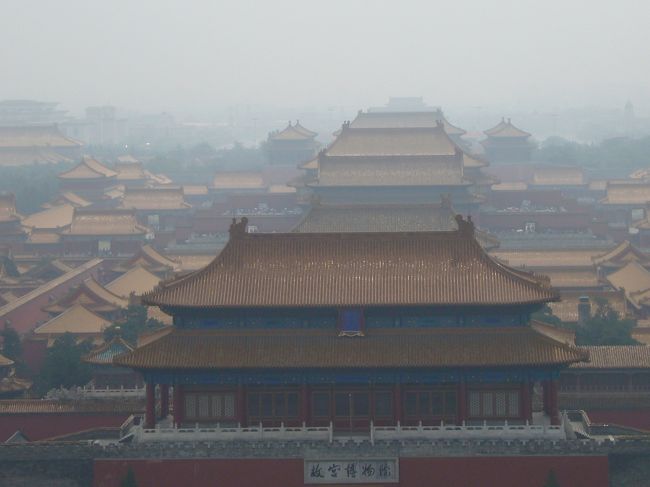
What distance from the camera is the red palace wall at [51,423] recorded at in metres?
29.6

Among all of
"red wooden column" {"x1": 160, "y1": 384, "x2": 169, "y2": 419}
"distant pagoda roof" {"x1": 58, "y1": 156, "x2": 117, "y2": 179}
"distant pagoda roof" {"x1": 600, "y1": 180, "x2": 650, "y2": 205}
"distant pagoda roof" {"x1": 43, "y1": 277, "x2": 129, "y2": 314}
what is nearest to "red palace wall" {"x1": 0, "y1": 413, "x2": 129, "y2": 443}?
"red wooden column" {"x1": 160, "y1": 384, "x2": 169, "y2": 419}

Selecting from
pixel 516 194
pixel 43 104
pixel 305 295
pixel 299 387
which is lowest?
pixel 299 387

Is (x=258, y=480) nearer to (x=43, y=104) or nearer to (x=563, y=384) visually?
(x=563, y=384)

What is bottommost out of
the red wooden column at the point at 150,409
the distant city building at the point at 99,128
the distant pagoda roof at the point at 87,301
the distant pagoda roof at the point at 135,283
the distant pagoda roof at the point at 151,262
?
the red wooden column at the point at 150,409

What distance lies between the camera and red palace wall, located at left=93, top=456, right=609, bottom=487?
82.2ft

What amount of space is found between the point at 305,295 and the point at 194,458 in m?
3.80

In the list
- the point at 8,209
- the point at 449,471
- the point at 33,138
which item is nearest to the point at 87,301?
the point at 449,471

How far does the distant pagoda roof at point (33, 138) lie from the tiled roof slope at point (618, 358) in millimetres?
82427

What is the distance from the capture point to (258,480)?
2519 cm

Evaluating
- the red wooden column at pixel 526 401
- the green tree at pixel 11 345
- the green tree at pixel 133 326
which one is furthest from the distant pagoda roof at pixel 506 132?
the red wooden column at pixel 526 401

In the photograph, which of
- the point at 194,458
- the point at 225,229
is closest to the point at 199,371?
the point at 194,458

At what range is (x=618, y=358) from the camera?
2986 cm

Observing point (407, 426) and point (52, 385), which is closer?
point (407, 426)

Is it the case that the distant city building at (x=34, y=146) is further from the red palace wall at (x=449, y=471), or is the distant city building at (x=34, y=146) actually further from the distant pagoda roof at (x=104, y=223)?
the red palace wall at (x=449, y=471)
